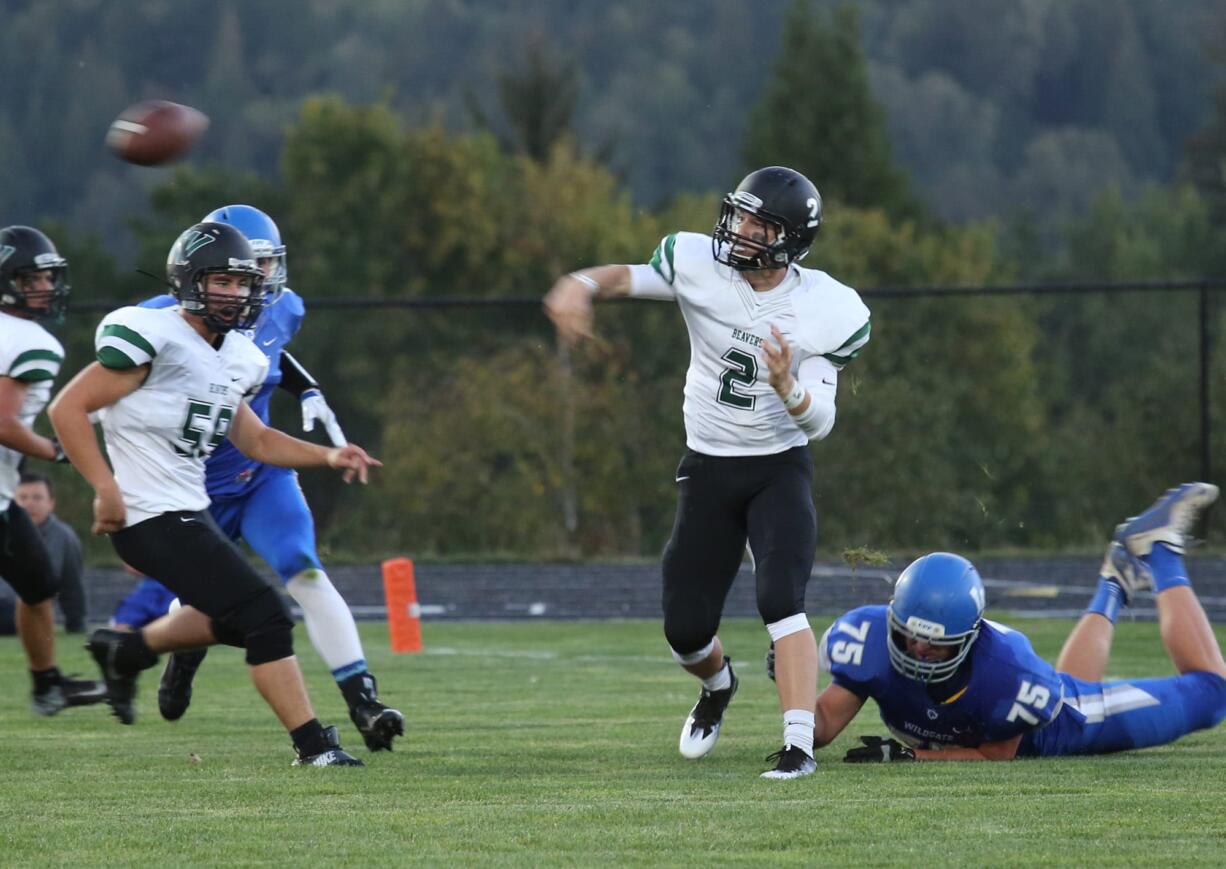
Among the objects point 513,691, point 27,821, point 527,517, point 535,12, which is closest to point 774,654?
point 27,821

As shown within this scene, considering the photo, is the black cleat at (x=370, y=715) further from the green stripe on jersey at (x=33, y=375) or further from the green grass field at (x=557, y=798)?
the green stripe on jersey at (x=33, y=375)

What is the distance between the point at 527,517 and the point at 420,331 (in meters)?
9.61

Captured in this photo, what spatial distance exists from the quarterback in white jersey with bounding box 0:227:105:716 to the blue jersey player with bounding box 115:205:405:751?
1.89 ft

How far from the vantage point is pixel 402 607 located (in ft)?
36.7

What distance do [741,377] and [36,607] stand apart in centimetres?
313

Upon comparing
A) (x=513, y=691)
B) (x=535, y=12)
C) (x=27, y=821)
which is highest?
(x=535, y=12)

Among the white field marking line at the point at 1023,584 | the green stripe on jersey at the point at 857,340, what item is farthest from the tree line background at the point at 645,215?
the green stripe on jersey at the point at 857,340

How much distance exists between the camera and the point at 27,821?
4.90 metres

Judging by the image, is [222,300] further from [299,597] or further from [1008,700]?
[1008,700]

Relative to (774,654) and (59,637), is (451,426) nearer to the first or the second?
(59,637)

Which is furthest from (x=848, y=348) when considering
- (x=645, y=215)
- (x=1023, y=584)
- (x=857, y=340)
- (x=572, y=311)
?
(x=645, y=215)

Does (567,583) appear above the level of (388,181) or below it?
below

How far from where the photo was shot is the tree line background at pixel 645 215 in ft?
56.6

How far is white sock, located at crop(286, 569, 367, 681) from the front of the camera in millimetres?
6660
